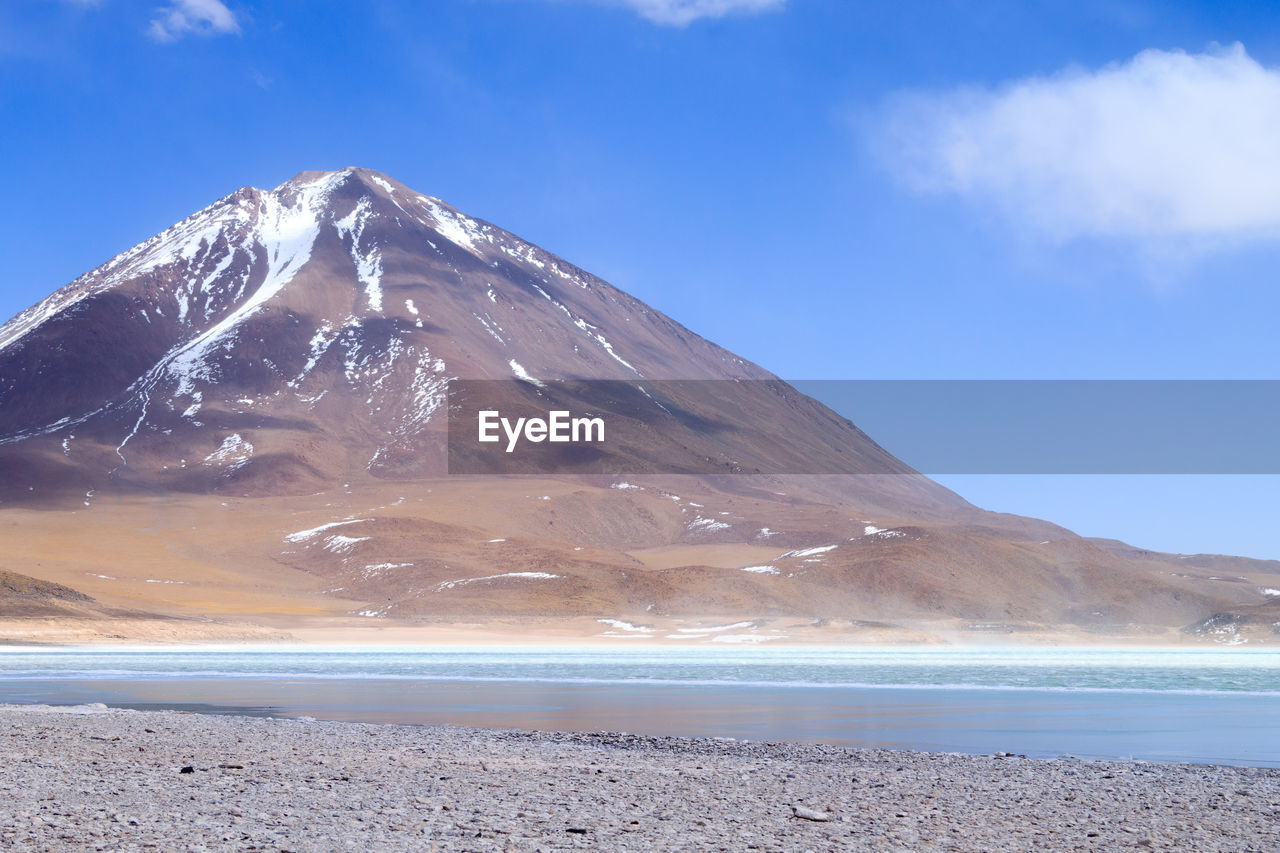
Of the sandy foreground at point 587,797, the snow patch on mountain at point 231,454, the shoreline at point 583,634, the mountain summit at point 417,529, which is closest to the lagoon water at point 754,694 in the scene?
the sandy foreground at point 587,797

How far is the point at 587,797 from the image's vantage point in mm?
13195

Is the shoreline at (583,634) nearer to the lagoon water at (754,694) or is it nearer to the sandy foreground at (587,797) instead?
the lagoon water at (754,694)

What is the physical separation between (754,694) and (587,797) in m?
17.8

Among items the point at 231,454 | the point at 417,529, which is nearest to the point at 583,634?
the point at 417,529

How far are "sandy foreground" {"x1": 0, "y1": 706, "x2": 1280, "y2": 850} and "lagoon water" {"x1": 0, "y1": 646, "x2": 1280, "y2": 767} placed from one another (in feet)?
9.59

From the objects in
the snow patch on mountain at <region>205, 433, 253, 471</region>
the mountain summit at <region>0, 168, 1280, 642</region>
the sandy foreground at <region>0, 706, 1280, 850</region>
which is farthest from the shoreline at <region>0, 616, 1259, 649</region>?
the snow patch on mountain at <region>205, 433, 253, 471</region>

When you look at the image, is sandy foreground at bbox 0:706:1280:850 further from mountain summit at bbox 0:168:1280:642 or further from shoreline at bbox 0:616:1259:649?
mountain summit at bbox 0:168:1280:642

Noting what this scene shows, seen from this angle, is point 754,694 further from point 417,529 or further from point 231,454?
point 231,454

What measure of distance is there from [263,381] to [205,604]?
107m

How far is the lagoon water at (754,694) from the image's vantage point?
20875mm

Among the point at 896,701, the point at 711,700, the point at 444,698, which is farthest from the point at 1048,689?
the point at 444,698

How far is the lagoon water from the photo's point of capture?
822 inches

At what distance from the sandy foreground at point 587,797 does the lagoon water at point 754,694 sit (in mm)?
2922

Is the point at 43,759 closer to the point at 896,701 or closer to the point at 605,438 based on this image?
the point at 896,701
